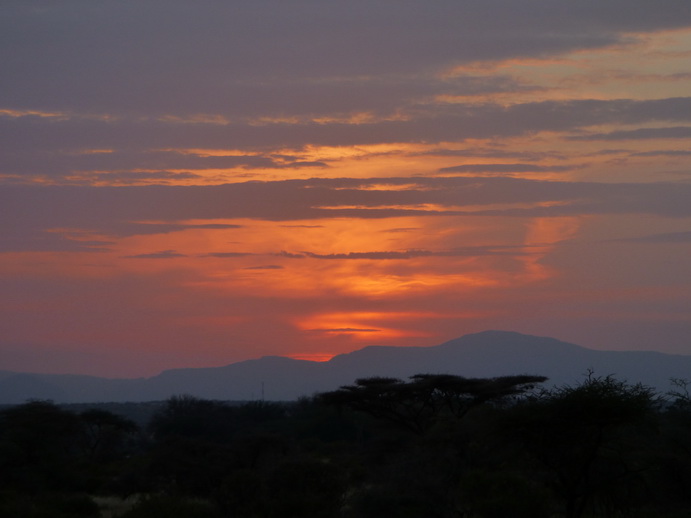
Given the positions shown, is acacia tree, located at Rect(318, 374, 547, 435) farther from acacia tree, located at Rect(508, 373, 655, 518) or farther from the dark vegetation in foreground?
acacia tree, located at Rect(508, 373, 655, 518)

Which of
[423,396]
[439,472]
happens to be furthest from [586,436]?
[423,396]

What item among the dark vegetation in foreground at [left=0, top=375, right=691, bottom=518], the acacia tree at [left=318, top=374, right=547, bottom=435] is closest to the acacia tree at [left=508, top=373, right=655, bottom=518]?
the dark vegetation in foreground at [left=0, top=375, right=691, bottom=518]

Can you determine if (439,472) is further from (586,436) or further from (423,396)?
(423,396)

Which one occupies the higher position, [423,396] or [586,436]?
[423,396]

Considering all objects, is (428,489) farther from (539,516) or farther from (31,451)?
(31,451)

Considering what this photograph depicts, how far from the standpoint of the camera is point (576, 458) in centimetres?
2692

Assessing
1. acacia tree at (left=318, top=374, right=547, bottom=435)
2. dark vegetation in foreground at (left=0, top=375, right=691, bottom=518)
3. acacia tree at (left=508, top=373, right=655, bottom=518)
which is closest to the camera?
acacia tree at (left=508, top=373, right=655, bottom=518)

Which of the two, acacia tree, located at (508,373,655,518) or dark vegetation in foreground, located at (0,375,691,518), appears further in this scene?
dark vegetation in foreground, located at (0,375,691,518)

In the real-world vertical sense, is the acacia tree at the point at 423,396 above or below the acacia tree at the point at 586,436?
above

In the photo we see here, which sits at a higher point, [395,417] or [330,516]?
[395,417]

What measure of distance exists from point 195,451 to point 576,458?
1627 cm

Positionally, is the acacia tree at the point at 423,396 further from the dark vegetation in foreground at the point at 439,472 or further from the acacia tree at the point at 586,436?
the acacia tree at the point at 586,436

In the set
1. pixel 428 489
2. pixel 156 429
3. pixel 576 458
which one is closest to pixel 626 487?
pixel 576 458

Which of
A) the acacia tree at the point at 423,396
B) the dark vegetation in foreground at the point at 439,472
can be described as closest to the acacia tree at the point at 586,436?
the dark vegetation in foreground at the point at 439,472
